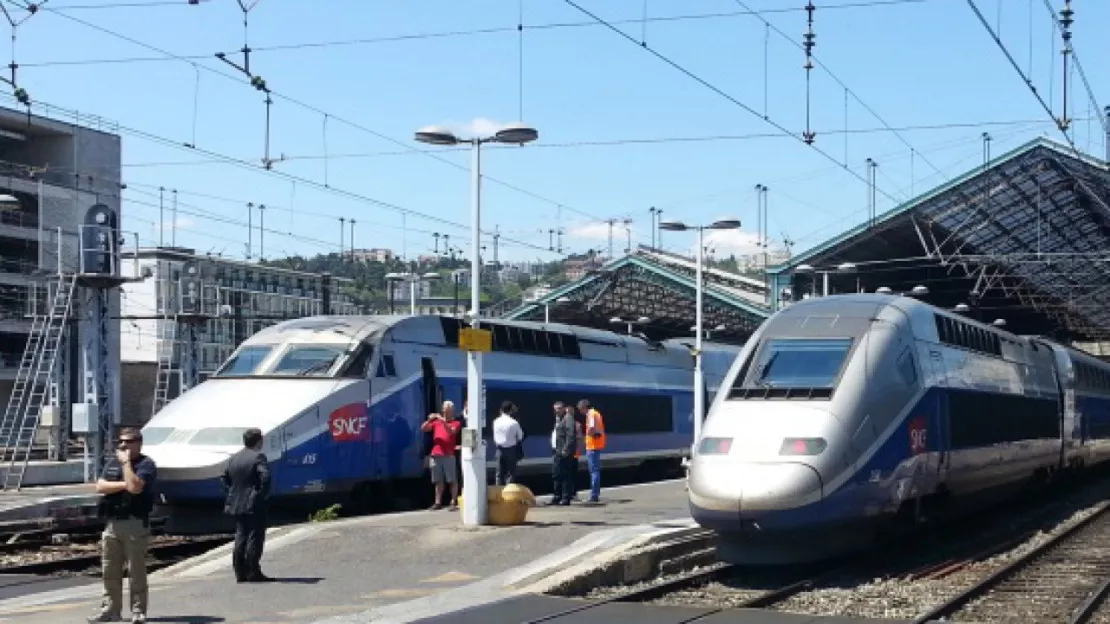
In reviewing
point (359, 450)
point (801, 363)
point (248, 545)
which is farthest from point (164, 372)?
point (801, 363)

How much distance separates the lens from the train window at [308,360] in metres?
22.6

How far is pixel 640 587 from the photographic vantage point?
609 inches

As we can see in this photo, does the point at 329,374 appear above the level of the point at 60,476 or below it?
above

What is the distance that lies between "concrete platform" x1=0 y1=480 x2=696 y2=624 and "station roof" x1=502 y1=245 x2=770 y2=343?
123 feet

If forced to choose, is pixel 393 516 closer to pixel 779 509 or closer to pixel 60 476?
pixel 779 509

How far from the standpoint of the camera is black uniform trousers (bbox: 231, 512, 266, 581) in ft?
48.3

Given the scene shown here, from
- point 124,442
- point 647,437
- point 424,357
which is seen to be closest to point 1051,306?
point 647,437

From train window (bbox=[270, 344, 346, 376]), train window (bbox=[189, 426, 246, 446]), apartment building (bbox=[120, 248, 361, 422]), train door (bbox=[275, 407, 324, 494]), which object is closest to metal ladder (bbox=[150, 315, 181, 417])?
train window (bbox=[270, 344, 346, 376])

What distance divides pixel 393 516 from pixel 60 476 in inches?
783

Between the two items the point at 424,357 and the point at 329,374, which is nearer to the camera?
the point at 329,374

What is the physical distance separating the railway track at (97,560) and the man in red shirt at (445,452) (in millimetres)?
3368

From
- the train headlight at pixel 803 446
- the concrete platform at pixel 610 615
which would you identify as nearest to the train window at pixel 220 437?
the concrete platform at pixel 610 615

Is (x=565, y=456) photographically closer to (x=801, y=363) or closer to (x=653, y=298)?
(x=801, y=363)

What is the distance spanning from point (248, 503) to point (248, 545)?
20.5 inches
